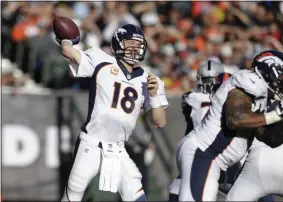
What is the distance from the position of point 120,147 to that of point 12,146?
5.41 metres

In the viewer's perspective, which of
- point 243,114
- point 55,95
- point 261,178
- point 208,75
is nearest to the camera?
point 243,114

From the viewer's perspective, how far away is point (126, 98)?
680cm

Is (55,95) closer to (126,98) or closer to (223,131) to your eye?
(126,98)

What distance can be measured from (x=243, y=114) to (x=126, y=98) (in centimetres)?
115

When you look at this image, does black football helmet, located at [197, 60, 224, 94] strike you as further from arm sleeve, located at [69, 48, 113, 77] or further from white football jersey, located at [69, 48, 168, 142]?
arm sleeve, located at [69, 48, 113, 77]

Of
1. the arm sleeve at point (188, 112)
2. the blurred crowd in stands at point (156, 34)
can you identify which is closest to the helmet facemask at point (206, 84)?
the arm sleeve at point (188, 112)

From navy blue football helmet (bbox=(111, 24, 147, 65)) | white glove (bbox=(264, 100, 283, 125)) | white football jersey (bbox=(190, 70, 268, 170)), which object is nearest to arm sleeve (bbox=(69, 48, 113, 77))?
navy blue football helmet (bbox=(111, 24, 147, 65))

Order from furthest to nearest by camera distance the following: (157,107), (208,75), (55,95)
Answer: (55,95) → (208,75) → (157,107)

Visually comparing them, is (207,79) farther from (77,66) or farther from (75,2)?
(75,2)

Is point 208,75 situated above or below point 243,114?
above

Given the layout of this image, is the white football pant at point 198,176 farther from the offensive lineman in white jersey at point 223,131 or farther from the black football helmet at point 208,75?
the black football helmet at point 208,75

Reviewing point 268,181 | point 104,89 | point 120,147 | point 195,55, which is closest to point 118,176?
point 120,147

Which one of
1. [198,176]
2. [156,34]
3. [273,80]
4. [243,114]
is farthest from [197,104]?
[156,34]

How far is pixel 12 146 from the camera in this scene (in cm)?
1190
